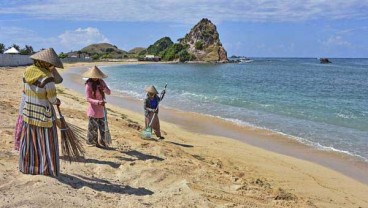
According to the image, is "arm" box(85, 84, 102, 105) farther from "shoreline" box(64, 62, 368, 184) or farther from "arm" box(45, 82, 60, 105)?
"shoreline" box(64, 62, 368, 184)

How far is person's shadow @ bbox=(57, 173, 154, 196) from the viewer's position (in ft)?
19.2

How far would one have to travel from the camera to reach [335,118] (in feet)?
56.5

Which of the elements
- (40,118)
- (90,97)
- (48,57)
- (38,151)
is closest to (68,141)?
(38,151)

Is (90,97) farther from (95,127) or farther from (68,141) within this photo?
(68,141)

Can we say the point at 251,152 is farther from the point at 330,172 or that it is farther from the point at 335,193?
the point at 335,193

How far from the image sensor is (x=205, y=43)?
127875mm

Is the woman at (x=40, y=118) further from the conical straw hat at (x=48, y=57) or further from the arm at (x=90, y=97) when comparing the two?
the arm at (x=90, y=97)

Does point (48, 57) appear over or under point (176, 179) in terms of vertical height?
over

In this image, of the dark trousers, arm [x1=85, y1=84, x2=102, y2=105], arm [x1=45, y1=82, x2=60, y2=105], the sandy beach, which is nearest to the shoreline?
the sandy beach

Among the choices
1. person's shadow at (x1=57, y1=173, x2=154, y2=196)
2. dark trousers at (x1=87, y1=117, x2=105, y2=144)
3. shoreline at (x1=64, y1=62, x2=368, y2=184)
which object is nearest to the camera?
person's shadow at (x1=57, y1=173, x2=154, y2=196)

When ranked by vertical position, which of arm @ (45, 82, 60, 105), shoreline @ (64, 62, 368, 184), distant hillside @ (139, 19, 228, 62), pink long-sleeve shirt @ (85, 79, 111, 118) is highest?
distant hillside @ (139, 19, 228, 62)

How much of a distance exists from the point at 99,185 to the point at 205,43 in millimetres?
123561

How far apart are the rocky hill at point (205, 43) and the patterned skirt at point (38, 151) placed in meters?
117

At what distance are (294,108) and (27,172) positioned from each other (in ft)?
53.9
